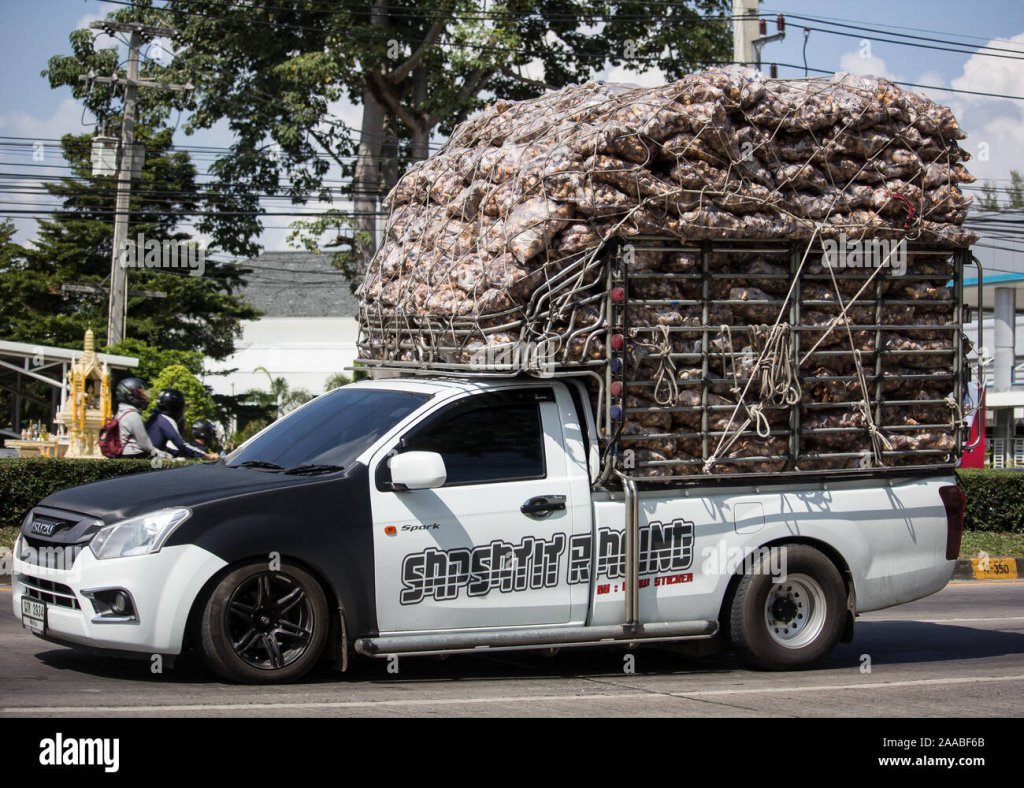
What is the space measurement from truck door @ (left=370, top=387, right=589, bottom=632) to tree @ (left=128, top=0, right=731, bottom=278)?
76.1 ft

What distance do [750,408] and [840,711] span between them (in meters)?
2.09

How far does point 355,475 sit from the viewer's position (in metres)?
7.40

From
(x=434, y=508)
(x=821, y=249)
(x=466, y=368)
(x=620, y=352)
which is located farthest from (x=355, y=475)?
(x=821, y=249)

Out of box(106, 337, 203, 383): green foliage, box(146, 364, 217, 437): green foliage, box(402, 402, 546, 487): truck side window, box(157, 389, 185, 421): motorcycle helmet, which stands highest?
box(106, 337, 203, 383): green foliage

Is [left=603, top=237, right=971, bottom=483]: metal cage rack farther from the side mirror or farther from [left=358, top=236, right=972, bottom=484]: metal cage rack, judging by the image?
the side mirror

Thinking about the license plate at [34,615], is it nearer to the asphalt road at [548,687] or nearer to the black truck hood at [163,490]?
the asphalt road at [548,687]

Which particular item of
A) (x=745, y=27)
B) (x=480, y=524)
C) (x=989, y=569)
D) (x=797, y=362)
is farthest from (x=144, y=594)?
(x=745, y=27)

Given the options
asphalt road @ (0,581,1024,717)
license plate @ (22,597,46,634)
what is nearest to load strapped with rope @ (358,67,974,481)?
asphalt road @ (0,581,1024,717)

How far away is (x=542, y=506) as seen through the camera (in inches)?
305

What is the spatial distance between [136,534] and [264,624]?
2.77 ft

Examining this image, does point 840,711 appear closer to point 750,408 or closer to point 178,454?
point 750,408

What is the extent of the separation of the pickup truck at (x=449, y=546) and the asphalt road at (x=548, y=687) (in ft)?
0.85

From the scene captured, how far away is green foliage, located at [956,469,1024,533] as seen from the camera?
687 inches

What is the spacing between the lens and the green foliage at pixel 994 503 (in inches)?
687
